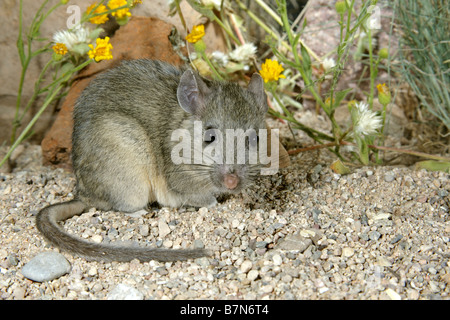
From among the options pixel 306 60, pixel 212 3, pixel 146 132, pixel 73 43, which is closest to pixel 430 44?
pixel 306 60

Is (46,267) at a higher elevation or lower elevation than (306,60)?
lower

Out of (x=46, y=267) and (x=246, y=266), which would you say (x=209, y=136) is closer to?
(x=246, y=266)

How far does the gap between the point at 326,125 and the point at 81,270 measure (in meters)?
3.56

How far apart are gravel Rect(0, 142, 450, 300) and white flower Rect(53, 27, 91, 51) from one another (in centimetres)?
132

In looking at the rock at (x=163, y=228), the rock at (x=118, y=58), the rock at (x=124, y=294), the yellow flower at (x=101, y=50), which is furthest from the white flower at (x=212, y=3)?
the rock at (x=124, y=294)

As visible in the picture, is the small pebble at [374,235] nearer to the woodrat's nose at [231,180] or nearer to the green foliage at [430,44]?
the woodrat's nose at [231,180]

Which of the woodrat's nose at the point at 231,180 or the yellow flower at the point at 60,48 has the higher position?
the yellow flower at the point at 60,48

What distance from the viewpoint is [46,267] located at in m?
3.15

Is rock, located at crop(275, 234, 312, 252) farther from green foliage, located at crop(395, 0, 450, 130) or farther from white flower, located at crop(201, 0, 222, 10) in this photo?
white flower, located at crop(201, 0, 222, 10)

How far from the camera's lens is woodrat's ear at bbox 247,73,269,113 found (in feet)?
12.3

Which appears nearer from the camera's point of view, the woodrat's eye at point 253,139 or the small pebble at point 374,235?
the small pebble at point 374,235
